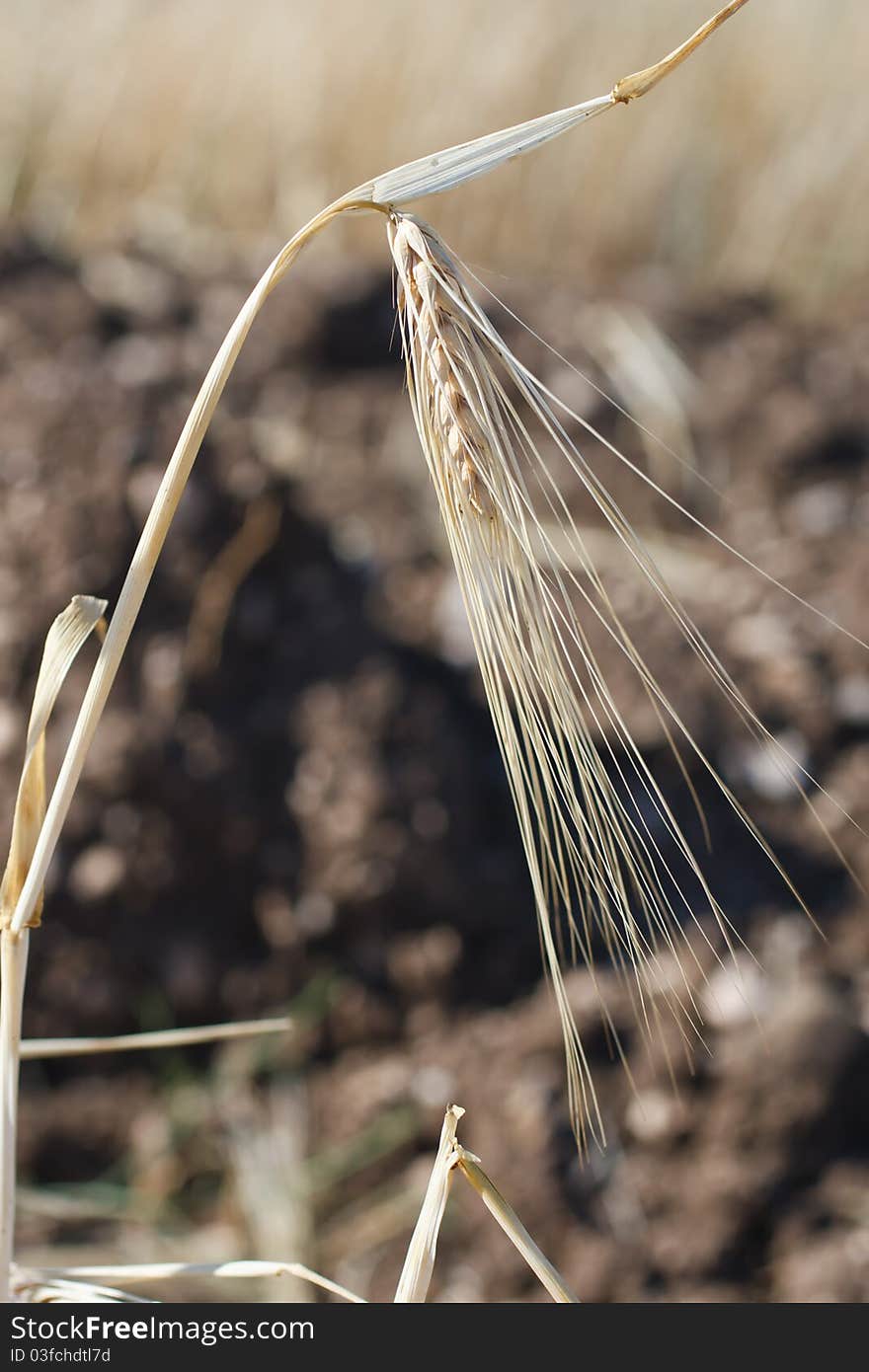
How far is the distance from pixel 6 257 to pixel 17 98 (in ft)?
1.55

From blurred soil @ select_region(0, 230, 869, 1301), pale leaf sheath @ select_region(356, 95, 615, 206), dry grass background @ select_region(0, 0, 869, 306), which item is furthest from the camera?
dry grass background @ select_region(0, 0, 869, 306)

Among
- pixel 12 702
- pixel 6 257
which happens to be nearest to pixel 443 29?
pixel 6 257

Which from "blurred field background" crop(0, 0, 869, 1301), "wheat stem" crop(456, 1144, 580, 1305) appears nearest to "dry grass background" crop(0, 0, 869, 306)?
A: "blurred field background" crop(0, 0, 869, 1301)

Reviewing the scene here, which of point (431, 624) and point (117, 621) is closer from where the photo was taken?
point (117, 621)

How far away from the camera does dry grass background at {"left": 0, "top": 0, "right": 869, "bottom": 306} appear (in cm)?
177

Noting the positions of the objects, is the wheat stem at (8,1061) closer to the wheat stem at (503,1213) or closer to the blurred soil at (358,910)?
the wheat stem at (503,1213)

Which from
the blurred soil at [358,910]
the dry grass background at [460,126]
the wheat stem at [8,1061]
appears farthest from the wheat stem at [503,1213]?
the dry grass background at [460,126]

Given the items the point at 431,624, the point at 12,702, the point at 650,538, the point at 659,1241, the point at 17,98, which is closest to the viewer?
the point at 659,1241

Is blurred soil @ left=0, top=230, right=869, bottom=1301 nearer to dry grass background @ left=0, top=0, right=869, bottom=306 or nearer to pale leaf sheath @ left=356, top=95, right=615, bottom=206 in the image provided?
dry grass background @ left=0, top=0, right=869, bottom=306

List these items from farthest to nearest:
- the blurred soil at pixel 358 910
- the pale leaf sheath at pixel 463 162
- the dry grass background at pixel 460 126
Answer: the dry grass background at pixel 460 126
the blurred soil at pixel 358 910
the pale leaf sheath at pixel 463 162

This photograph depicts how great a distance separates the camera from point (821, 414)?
59.2 inches

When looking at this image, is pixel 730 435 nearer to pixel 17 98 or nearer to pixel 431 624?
pixel 431 624

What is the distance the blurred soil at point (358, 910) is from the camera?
101 centimetres

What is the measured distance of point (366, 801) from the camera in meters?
1.14
